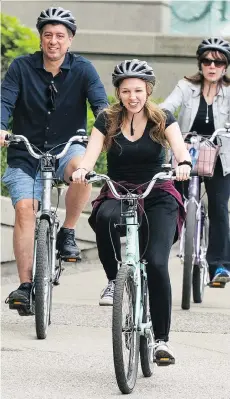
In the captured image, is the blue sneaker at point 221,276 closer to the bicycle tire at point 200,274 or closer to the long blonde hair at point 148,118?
the bicycle tire at point 200,274

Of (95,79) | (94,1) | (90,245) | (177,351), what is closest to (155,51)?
(94,1)

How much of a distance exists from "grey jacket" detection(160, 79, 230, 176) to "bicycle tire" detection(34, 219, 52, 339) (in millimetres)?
2049

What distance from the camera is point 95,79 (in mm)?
9188

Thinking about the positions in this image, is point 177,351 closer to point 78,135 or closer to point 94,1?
point 78,135

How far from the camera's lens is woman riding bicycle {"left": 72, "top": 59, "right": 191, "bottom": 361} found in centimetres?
743

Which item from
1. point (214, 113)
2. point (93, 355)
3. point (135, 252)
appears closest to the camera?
point (135, 252)

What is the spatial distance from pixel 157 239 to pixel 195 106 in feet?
10.2

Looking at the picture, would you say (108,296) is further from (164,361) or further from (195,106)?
(195,106)

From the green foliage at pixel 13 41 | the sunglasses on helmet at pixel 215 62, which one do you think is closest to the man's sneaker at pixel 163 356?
the sunglasses on helmet at pixel 215 62

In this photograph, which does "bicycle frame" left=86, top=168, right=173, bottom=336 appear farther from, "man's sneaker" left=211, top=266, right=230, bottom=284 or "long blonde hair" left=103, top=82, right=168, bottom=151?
"man's sneaker" left=211, top=266, right=230, bottom=284

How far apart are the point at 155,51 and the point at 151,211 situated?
8.72 m

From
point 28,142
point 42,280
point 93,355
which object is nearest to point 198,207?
point 28,142

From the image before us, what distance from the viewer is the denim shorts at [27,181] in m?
8.99

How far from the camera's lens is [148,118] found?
7.54 m
